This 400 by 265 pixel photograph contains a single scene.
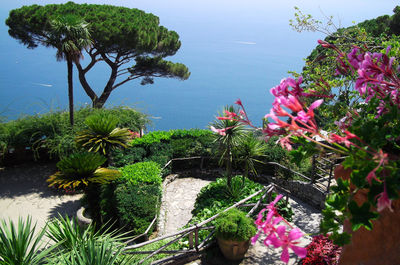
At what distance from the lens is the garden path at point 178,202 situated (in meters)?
7.50

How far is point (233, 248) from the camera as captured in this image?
16.2ft

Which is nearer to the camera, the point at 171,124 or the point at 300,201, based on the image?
the point at 300,201

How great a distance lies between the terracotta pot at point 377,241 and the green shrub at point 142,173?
6.12m

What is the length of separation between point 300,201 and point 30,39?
15.0 metres

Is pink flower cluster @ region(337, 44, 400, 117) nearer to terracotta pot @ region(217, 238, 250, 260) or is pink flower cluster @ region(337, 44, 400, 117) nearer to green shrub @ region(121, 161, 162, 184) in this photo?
terracotta pot @ region(217, 238, 250, 260)

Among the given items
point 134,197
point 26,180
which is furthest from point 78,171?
point 26,180

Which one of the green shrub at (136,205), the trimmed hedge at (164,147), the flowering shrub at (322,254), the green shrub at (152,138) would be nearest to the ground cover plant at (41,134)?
the green shrub at (152,138)

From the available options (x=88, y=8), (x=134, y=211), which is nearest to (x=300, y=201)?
(x=134, y=211)

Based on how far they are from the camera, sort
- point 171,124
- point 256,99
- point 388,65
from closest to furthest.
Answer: point 388,65
point 171,124
point 256,99

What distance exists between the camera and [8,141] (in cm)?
1099

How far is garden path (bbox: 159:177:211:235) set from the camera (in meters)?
7.50

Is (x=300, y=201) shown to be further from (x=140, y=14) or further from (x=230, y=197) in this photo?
(x=140, y=14)

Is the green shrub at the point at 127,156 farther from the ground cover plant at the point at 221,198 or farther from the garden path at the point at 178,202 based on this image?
the ground cover plant at the point at 221,198

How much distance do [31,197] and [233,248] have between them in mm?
7166
